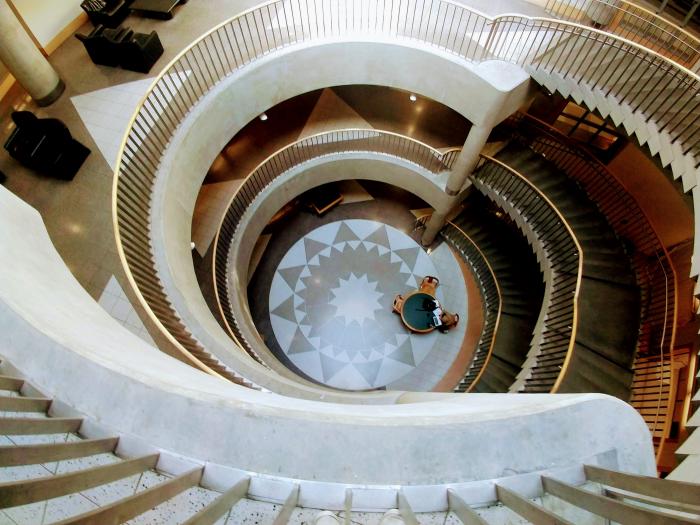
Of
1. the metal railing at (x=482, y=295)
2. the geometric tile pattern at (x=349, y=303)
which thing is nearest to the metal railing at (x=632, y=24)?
the metal railing at (x=482, y=295)

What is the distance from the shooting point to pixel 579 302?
326 inches

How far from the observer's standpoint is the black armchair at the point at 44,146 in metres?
7.25

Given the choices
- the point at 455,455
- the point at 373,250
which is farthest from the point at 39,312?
the point at 373,250

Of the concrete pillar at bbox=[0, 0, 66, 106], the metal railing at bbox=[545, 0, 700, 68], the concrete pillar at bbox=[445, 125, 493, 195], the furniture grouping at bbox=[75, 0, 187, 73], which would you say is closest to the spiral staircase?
the metal railing at bbox=[545, 0, 700, 68]

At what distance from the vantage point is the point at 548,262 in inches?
362

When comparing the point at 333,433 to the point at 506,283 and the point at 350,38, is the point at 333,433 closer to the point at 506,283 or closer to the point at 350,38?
the point at 350,38

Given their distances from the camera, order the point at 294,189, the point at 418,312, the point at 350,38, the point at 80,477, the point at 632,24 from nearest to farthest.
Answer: the point at 80,477
the point at 632,24
the point at 350,38
the point at 294,189
the point at 418,312

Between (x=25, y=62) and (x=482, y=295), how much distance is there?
481 inches

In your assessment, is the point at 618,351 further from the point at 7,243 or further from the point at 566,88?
the point at 7,243

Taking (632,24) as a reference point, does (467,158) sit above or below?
below

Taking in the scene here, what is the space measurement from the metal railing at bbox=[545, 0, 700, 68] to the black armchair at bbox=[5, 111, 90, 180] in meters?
9.97

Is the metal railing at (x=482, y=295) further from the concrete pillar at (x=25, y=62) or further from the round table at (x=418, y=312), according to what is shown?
the concrete pillar at (x=25, y=62)

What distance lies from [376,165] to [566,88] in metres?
5.42

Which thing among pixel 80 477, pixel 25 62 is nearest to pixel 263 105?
A: pixel 25 62
